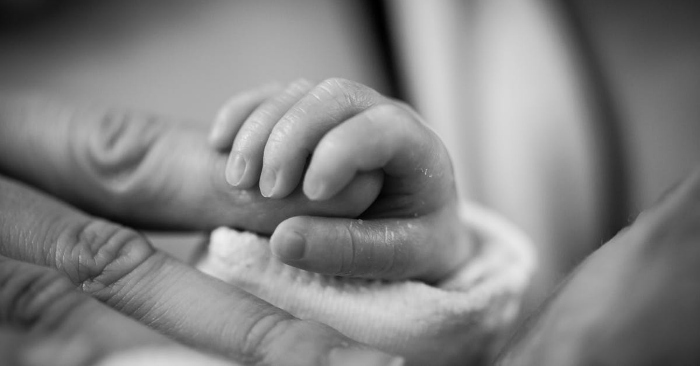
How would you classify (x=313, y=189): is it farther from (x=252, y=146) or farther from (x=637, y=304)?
(x=637, y=304)

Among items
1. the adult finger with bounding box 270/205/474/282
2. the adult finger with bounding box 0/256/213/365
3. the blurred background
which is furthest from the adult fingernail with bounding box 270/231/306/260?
the blurred background

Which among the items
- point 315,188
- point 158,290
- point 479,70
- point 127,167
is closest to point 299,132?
point 315,188

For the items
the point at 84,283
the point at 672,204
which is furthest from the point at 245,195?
the point at 672,204

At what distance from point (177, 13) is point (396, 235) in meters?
0.78

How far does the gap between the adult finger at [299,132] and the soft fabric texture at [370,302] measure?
95mm

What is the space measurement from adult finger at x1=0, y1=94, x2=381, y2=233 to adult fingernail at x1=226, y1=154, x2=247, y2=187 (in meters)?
0.03

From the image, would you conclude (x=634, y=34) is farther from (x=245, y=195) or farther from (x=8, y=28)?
(x=8, y=28)

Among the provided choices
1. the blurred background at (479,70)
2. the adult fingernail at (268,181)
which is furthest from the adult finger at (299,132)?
the blurred background at (479,70)

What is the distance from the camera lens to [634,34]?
0.92 meters

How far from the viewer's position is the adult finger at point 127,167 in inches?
21.7

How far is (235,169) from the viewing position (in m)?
0.49

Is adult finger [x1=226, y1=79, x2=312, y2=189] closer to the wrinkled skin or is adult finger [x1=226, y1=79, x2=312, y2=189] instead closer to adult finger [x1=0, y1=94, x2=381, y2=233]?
adult finger [x1=0, y1=94, x2=381, y2=233]

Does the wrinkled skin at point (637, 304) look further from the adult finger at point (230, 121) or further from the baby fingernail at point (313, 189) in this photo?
the adult finger at point (230, 121)

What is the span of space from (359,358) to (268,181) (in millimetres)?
165
